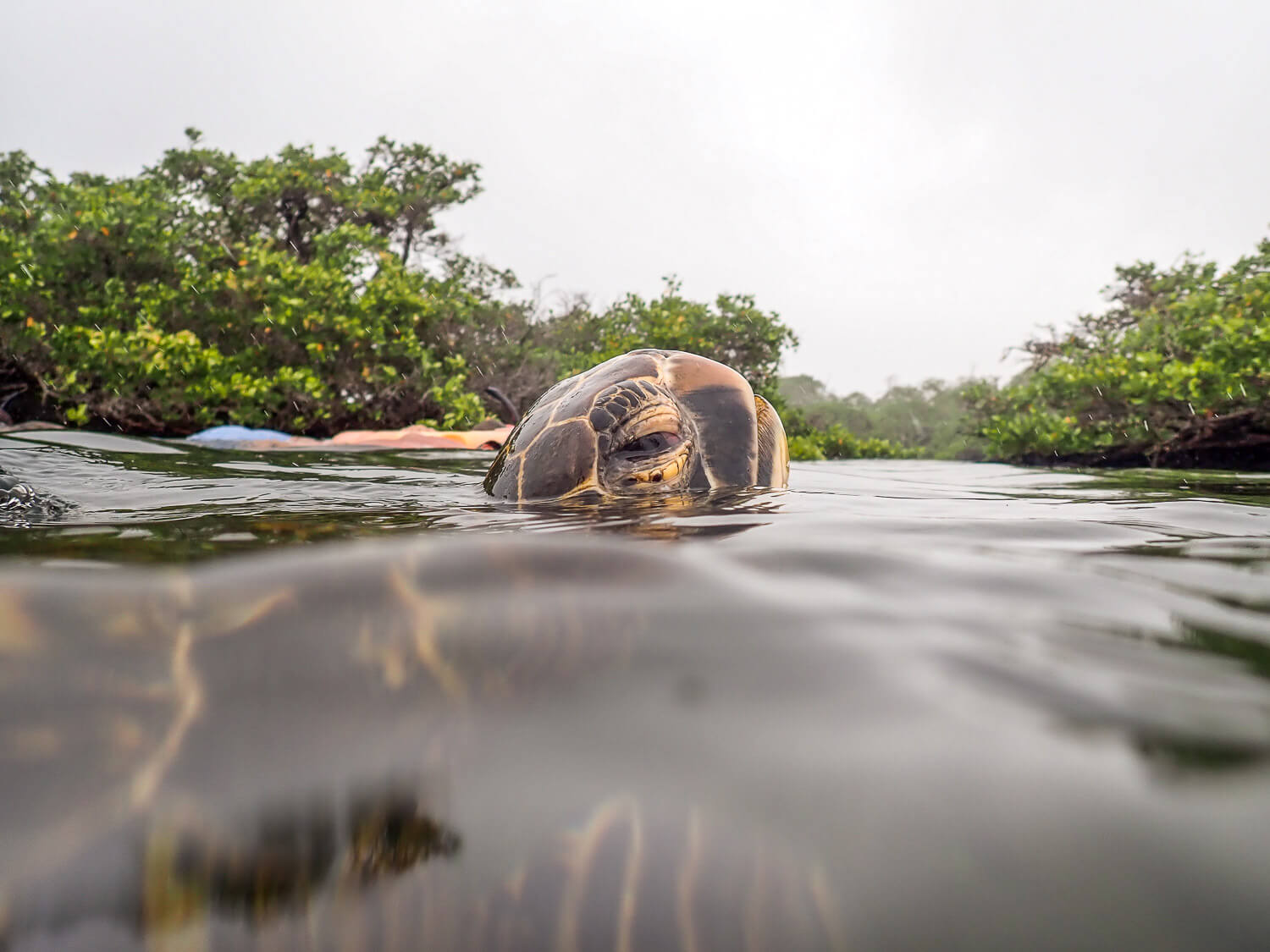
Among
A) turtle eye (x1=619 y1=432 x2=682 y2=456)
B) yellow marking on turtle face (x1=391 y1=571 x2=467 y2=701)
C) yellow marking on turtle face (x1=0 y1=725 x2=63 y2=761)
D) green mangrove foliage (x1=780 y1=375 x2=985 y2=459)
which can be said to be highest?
green mangrove foliage (x1=780 y1=375 x2=985 y2=459)

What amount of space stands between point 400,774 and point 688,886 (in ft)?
1.00

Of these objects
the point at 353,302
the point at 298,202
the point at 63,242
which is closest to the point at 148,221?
the point at 63,242

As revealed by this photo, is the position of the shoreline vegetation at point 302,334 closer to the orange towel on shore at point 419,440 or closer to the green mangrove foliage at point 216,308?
the green mangrove foliage at point 216,308

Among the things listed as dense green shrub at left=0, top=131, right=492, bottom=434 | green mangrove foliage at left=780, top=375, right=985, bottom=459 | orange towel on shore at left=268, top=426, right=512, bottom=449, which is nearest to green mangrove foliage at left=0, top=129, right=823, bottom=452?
dense green shrub at left=0, top=131, right=492, bottom=434

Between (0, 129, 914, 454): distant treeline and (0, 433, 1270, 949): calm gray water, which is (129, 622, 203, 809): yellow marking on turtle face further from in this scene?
(0, 129, 914, 454): distant treeline

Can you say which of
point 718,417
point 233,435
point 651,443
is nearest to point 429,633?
point 651,443

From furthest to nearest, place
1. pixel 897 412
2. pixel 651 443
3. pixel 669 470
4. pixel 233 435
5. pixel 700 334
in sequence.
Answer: pixel 897 412 < pixel 700 334 < pixel 233 435 < pixel 651 443 < pixel 669 470

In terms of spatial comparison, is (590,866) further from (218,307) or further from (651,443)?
(218,307)

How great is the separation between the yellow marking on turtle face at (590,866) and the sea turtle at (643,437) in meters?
2.14

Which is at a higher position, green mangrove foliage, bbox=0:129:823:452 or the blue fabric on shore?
green mangrove foliage, bbox=0:129:823:452

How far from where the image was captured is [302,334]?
11.6 meters

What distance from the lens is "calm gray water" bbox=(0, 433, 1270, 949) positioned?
56cm

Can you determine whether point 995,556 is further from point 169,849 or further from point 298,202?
point 298,202

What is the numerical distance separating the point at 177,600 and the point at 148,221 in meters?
12.7
